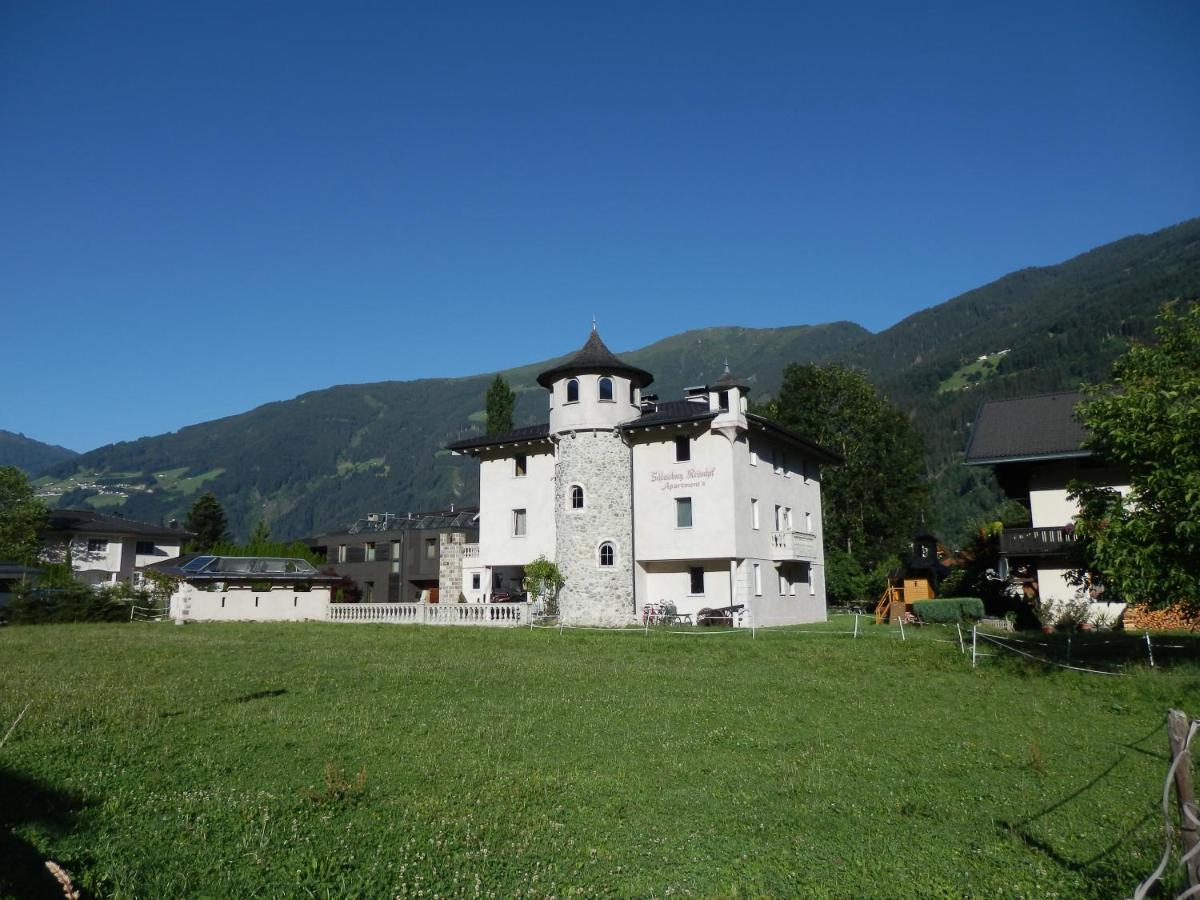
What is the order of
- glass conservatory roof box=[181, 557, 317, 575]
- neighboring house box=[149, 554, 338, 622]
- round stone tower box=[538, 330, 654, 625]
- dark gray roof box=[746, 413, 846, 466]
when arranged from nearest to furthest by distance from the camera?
neighboring house box=[149, 554, 338, 622] → round stone tower box=[538, 330, 654, 625] → dark gray roof box=[746, 413, 846, 466] → glass conservatory roof box=[181, 557, 317, 575]

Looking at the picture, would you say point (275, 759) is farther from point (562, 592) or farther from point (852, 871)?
point (562, 592)

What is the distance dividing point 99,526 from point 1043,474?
75757mm

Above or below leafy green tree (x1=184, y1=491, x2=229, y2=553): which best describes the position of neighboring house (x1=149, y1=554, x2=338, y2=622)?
below

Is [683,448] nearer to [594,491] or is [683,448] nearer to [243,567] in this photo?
[594,491]

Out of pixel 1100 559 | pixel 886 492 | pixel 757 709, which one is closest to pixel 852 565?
pixel 886 492

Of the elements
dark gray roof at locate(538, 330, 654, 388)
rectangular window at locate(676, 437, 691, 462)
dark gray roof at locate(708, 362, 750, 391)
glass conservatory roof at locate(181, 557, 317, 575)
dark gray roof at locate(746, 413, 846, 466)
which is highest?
dark gray roof at locate(538, 330, 654, 388)

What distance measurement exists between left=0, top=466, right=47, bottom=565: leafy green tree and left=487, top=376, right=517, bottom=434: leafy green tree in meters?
35.3

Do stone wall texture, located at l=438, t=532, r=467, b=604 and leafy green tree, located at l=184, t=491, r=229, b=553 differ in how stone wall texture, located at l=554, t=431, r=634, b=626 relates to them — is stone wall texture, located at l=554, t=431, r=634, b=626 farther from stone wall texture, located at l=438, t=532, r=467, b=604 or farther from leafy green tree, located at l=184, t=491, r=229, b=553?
leafy green tree, located at l=184, t=491, r=229, b=553

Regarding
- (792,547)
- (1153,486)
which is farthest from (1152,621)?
(1153,486)

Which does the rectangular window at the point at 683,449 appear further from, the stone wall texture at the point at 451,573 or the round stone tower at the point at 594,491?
the stone wall texture at the point at 451,573

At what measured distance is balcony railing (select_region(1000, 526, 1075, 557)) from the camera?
32.9m

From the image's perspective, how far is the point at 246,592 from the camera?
131ft

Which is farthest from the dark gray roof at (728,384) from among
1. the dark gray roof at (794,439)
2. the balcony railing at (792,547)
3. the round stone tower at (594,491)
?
the balcony railing at (792,547)

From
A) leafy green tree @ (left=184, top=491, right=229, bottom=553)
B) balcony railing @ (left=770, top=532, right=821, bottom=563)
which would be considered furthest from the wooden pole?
leafy green tree @ (left=184, top=491, right=229, bottom=553)
